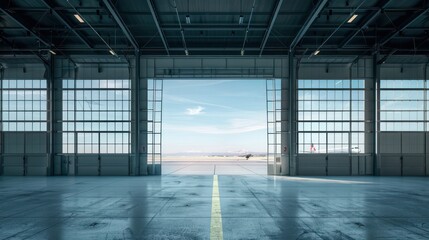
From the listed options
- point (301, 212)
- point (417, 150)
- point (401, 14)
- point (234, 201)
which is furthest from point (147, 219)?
point (417, 150)

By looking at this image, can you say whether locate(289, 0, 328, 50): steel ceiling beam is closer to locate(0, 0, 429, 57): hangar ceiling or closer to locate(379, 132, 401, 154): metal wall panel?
locate(0, 0, 429, 57): hangar ceiling

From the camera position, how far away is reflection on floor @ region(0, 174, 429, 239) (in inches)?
382

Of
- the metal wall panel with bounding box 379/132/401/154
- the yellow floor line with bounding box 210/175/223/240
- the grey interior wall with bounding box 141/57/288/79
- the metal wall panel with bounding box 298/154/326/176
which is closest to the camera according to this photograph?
the yellow floor line with bounding box 210/175/223/240

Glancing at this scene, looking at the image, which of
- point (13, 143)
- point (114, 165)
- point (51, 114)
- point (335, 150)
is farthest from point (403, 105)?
point (13, 143)

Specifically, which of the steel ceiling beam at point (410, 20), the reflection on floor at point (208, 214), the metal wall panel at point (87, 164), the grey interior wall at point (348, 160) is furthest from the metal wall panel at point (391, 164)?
the metal wall panel at point (87, 164)

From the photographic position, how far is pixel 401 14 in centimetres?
2480

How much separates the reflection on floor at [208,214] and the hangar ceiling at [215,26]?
12.7 m

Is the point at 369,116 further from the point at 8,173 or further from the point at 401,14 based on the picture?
the point at 8,173

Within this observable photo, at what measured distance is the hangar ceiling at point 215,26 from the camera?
23.0m

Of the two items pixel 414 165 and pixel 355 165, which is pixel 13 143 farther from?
pixel 414 165

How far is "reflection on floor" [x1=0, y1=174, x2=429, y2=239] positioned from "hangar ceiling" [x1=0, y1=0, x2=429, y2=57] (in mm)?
12699

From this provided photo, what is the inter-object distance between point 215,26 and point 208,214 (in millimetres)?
18563

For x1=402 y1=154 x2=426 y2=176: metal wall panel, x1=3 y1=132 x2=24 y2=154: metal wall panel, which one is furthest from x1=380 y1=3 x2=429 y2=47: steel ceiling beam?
x1=3 y1=132 x2=24 y2=154: metal wall panel

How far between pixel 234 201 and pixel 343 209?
16.3ft
